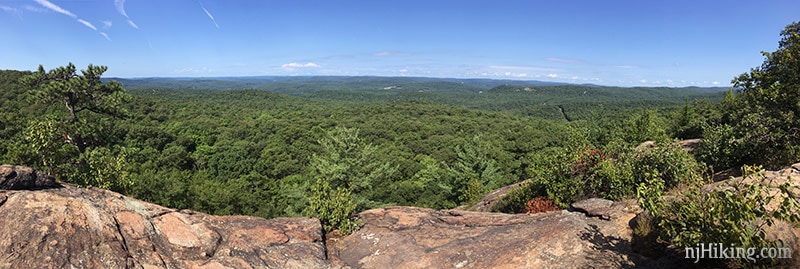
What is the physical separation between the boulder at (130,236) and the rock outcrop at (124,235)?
0.01m

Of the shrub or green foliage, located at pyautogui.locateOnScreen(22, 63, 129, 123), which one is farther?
green foliage, located at pyautogui.locateOnScreen(22, 63, 129, 123)

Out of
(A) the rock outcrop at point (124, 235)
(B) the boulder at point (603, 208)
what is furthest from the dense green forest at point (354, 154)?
(A) the rock outcrop at point (124, 235)

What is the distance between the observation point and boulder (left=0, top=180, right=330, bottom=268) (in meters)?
5.22

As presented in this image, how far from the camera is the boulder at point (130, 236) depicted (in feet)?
17.1

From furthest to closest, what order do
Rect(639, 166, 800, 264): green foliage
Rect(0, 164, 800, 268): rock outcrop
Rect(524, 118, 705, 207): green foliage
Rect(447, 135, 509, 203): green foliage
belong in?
Rect(447, 135, 509, 203): green foliage, Rect(524, 118, 705, 207): green foliage, Rect(0, 164, 800, 268): rock outcrop, Rect(639, 166, 800, 264): green foliage

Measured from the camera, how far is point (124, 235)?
6.20m

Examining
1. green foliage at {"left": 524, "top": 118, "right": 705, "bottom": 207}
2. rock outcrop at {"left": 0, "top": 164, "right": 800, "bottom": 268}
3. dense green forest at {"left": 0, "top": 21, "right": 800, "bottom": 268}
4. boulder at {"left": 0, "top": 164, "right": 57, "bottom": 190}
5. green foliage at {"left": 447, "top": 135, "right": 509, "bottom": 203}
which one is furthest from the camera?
green foliage at {"left": 447, "top": 135, "right": 509, "bottom": 203}

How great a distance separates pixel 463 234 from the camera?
8578 mm

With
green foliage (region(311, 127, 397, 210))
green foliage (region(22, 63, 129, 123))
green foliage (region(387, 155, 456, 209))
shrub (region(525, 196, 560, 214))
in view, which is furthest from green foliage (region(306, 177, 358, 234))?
green foliage (region(387, 155, 456, 209))

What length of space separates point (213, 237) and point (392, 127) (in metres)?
76.3

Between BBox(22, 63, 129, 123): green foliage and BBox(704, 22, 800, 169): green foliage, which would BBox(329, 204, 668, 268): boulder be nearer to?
BBox(704, 22, 800, 169): green foliage

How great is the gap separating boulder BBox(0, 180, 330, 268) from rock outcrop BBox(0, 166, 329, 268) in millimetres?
11

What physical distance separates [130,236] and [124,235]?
9 cm

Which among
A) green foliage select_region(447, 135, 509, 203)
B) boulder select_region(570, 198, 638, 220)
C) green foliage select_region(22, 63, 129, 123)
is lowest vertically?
green foliage select_region(447, 135, 509, 203)
